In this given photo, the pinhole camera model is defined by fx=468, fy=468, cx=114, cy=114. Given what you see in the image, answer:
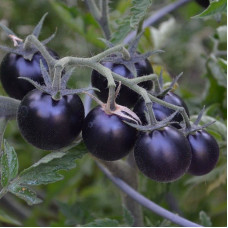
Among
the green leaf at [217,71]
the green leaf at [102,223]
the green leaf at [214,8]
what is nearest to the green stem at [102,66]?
the green leaf at [214,8]

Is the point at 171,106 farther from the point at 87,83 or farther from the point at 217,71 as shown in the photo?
the point at 87,83

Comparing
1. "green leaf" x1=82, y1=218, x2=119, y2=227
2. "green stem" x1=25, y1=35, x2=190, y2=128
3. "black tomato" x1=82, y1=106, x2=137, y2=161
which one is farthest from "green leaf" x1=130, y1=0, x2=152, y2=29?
"green leaf" x1=82, y1=218, x2=119, y2=227

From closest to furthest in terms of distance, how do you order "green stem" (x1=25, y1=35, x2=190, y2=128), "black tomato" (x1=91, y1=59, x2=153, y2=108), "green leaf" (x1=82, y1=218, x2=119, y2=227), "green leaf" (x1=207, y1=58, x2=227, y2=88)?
"green stem" (x1=25, y1=35, x2=190, y2=128)
"black tomato" (x1=91, y1=59, x2=153, y2=108)
"green leaf" (x1=82, y1=218, x2=119, y2=227)
"green leaf" (x1=207, y1=58, x2=227, y2=88)

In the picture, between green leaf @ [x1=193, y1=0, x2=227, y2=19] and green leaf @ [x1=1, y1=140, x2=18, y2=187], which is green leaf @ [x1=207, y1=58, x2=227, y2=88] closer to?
green leaf @ [x1=193, y1=0, x2=227, y2=19]

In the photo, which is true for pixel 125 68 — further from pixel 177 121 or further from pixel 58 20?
pixel 58 20

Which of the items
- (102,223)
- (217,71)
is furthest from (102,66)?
(217,71)

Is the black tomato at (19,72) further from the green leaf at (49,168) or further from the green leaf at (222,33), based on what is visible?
the green leaf at (222,33)
